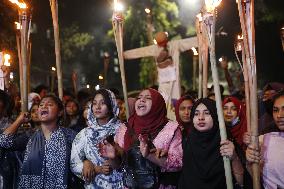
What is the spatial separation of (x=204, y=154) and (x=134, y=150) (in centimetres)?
77

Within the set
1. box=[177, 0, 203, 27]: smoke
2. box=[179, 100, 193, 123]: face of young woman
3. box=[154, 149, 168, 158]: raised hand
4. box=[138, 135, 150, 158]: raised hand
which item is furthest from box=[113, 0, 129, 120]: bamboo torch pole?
box=[177, 0, 203, 27]: smoke

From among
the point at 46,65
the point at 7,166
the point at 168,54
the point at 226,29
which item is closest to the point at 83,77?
the point at 46,65

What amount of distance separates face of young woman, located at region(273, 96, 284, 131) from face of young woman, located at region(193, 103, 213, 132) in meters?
0.55

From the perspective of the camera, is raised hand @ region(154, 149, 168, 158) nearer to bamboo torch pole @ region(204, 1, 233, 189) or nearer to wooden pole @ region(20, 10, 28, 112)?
bamboo torch pole @ region(204, 1, 233, 189)

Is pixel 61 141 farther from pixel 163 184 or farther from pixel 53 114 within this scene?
pixel 163 184

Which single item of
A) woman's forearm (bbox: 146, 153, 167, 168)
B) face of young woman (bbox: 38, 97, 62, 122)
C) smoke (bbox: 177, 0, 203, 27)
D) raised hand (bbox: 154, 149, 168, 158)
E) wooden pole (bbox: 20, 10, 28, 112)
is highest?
smoke (bbox: 177, 0, 203, 27)

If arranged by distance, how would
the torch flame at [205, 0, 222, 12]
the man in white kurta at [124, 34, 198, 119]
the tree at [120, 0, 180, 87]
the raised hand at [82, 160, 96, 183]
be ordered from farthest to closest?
the tree at [120, 0, 180, 87]
the man in white kurta at [124, 34, 198, 119]
the raised hand at [82, 160, 96, 183]
the torch flame at [205, 0, 222, 12]

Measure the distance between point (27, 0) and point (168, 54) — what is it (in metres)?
3.26

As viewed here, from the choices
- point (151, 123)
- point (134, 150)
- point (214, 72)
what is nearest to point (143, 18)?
point (151, 123)

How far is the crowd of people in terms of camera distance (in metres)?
3.23

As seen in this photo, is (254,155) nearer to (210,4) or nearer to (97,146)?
(210,4)

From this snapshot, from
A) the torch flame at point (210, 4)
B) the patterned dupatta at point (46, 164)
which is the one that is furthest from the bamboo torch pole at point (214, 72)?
the patterned dupatta at point (46, 164)

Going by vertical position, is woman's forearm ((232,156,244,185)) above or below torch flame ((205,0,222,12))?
below

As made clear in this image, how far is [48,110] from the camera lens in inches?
159
